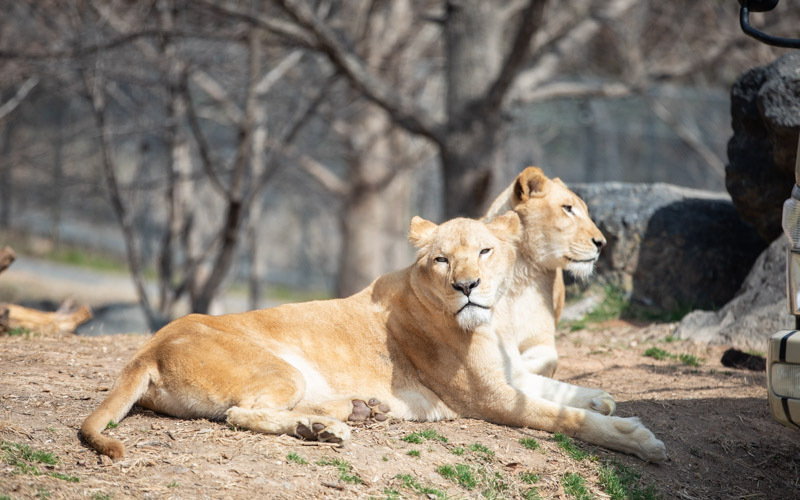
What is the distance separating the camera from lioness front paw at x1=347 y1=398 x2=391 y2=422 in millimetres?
4391

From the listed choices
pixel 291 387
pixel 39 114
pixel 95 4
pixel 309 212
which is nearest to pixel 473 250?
pixel 291 387

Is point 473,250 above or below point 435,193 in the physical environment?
above

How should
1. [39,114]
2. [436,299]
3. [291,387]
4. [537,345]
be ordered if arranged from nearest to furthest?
[291,387], [436,299], [537,345], [39,114]

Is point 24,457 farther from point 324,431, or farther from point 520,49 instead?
point 520,49

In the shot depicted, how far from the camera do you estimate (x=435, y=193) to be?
18891 mm

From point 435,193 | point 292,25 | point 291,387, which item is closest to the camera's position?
point 291,387

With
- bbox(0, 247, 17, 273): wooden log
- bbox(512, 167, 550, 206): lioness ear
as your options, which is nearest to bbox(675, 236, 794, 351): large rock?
bbox(512, 167, 550, 206): lioness ear

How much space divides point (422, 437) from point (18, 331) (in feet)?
12.4

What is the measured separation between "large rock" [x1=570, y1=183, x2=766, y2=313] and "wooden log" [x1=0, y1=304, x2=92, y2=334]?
474 cm

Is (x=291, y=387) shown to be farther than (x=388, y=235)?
No

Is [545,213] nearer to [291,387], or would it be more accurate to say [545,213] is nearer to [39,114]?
[291,387]

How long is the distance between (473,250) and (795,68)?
11.8 ft

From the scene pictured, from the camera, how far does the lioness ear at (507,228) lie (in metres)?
4.72

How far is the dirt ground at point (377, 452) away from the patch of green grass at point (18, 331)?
2.10 feet
